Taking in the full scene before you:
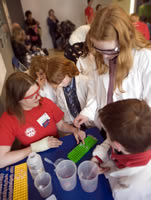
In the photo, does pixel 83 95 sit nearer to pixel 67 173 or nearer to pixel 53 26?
pixel 67 173

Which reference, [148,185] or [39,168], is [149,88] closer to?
[148,185]

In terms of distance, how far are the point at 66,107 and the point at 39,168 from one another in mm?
879

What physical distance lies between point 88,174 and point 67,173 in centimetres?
12

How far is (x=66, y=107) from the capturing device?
1.72m

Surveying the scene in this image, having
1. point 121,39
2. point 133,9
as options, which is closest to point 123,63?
point 121,39

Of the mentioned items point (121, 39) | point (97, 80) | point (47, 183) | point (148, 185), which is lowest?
point (47, 183)

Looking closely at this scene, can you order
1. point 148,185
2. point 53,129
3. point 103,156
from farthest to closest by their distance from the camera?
point 53,129 < point 103,156 < point 148,185

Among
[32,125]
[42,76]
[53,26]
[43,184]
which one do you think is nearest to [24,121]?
[32,125]

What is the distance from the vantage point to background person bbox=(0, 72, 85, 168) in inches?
40.1

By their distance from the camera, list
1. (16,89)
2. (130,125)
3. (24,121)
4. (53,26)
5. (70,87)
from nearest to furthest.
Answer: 1. (130,125)
2. (16,89)
3. (24,121)
4. (70,87)
5. (53,26)

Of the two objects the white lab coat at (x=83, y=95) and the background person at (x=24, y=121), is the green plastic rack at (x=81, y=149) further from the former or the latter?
the white lab coat at (x=83, y=95)

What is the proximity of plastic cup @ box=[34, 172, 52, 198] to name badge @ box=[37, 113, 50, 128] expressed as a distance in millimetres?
434

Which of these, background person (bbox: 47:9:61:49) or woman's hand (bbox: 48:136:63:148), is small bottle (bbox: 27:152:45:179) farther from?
background person (bbox: 47:9:61:49)

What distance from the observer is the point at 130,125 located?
2.18 feet
